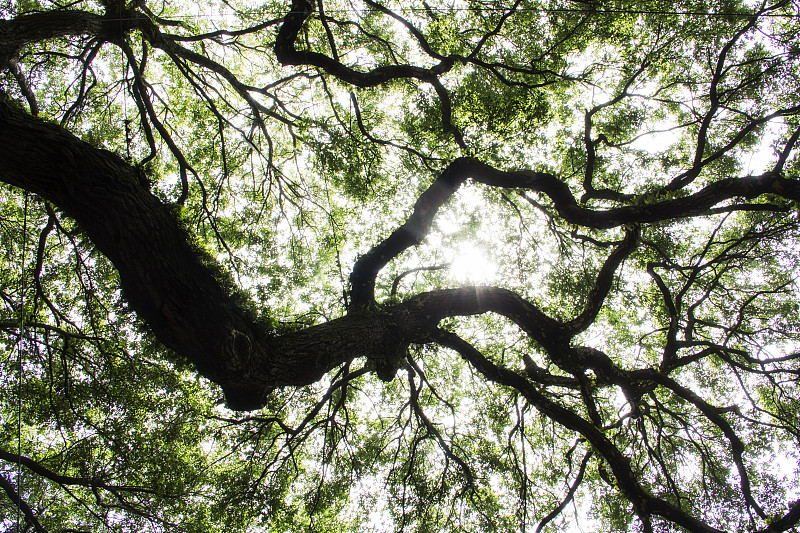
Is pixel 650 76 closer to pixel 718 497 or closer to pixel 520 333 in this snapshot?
pixel 520 333

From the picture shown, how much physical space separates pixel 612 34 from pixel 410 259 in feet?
17.5

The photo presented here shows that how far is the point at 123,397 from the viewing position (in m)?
5.81

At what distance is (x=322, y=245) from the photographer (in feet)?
25.3

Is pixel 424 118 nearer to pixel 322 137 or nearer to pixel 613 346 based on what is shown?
pixel 322 137

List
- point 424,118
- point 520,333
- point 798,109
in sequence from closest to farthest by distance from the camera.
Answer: point 798,109, point 424,118, point 520,333

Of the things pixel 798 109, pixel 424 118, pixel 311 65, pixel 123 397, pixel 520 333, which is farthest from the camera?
pixel 520 333

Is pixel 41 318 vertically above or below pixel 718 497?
above

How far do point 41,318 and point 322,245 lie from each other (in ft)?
15.0

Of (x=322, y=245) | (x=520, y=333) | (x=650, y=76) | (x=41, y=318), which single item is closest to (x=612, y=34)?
(x=650, y=76)

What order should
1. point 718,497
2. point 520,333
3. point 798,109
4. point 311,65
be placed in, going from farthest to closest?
point 520,333
point 718,497
point 311,65
point 798,109

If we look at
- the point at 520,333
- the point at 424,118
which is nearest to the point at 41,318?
the point at 424,118

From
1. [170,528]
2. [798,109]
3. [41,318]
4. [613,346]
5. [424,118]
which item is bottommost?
[170,528]

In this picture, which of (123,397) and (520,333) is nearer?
(123,397)

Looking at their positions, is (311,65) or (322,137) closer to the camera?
(311,65)
